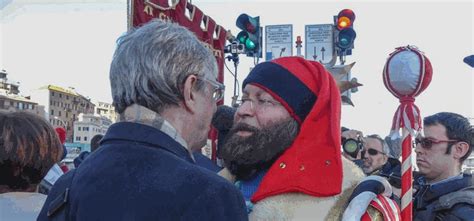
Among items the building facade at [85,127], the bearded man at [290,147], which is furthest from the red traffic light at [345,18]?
the building facade at [85,127]

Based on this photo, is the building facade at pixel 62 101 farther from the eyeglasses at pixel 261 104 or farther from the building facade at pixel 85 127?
the eyeglasses at pixel 261 104

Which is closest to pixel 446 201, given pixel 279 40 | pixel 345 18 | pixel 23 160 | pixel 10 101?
pixel 23 160

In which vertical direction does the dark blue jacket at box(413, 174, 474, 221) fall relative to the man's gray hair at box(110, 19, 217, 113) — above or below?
below

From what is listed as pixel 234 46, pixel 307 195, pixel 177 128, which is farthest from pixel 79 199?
pixel 234 46

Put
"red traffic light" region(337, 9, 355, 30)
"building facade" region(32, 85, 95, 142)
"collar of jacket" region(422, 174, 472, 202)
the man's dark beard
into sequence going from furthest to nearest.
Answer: "building facade" region(32, 85, 95, 142) → "red traffic light" region(337, 9, 355, 30) → "collar of jacket" region(422, 174, 472, 202) → the man's dark beard

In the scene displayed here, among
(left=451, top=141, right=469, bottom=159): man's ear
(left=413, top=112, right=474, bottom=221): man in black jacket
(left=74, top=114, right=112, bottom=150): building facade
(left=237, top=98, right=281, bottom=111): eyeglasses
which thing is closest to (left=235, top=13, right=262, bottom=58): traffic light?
(left=413, top=112, right=474, bottom=221): man in black jacket

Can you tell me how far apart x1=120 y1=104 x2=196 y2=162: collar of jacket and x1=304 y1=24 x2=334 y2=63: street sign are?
8564 mm

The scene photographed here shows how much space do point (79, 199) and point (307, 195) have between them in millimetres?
895

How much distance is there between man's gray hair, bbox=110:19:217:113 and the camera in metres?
1.33

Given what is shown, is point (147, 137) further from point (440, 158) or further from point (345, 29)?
point (345, 29)

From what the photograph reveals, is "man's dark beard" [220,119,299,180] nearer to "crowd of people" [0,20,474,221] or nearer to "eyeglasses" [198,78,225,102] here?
"crowd of people" [0,20,474,221]

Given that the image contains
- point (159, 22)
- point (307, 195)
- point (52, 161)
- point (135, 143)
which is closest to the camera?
point (135, 143)

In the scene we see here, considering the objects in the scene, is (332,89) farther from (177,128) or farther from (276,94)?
(177,128)

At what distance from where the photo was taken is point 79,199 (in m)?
1.26
